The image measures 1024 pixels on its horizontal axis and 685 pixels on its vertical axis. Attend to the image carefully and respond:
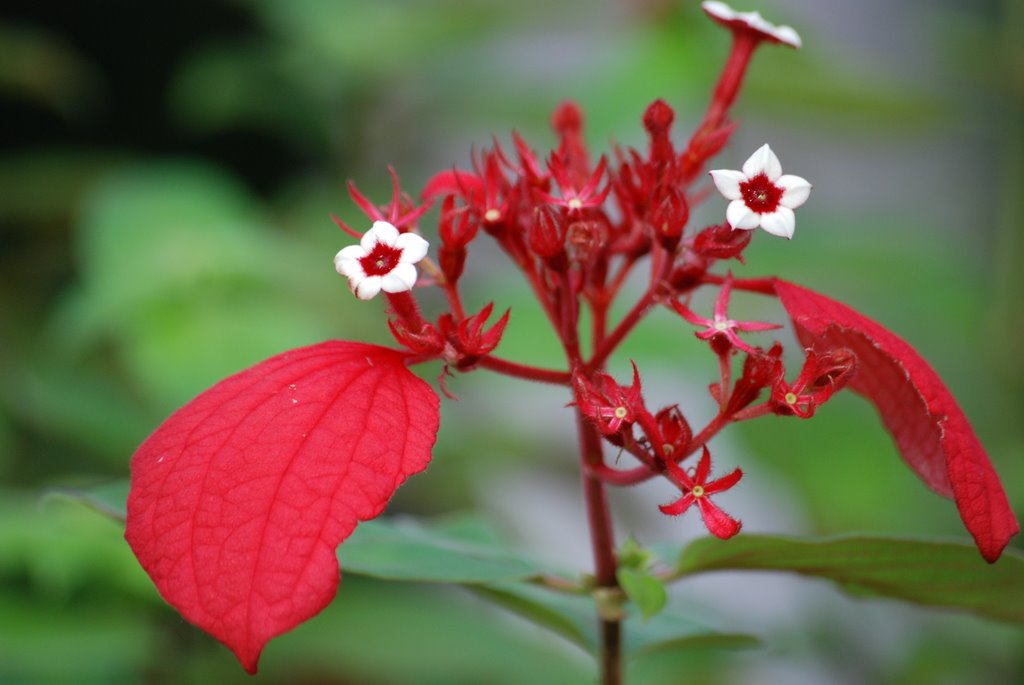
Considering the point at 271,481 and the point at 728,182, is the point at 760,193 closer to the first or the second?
the point at 728,182

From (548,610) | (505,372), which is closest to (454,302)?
(505,372)

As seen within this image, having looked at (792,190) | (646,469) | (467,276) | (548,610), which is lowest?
(467,276)

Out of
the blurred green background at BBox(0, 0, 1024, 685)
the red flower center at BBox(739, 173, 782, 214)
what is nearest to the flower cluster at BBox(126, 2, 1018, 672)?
the red flower center at BBox(739, 173, 782, 214)

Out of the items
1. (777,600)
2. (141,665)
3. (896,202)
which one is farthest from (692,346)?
(896,202)

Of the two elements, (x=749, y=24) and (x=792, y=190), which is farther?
(x=749, y=24)

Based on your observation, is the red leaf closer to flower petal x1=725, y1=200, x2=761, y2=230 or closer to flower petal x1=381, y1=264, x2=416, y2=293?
flower petal x1=725, y1=200, x2=761, y2=230

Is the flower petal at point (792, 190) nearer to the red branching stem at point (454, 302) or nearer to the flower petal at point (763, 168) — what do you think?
the flower petal at point (763, 168)
